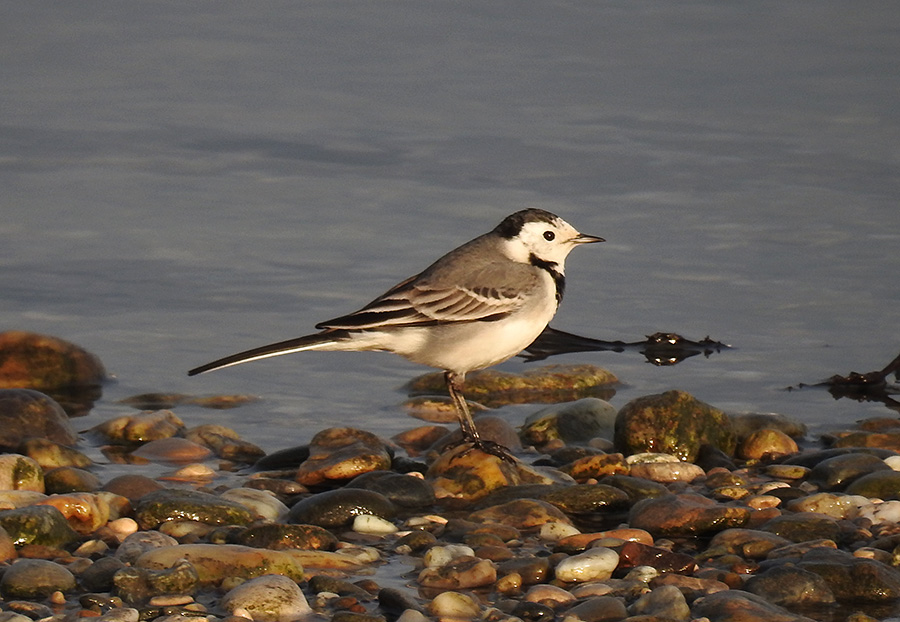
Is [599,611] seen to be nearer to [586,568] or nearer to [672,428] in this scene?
[586,568]

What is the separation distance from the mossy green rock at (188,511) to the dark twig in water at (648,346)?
3998mm

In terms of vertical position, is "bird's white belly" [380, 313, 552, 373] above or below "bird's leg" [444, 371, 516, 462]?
above

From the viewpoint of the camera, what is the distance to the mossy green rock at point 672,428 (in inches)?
327

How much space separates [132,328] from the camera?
10.5 metres

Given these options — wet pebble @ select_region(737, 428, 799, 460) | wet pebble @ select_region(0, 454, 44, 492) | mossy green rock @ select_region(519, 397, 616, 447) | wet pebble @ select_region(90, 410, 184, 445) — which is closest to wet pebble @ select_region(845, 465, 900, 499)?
wet pebble @ select_region(737, 428, 799, 460)

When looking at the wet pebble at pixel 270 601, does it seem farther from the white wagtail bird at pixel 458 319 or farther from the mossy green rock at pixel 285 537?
the white wagtail bird at pixel 458 319

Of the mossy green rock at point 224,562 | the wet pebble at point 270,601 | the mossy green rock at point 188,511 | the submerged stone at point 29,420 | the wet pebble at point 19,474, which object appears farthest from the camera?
the submerged stone at point 29,420

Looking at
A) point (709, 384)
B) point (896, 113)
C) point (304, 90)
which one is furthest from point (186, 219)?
point (896, 113)

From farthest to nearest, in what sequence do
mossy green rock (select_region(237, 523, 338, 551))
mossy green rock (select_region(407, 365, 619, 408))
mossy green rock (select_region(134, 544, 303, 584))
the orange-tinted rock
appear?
mossy green rock (select_region(407, 365, 619, 408)), the orange-tinted rock, mossy green rock (select_region(237, 523, 338, 551)), mossy green rock (select_region(134, 544, 303, 584))

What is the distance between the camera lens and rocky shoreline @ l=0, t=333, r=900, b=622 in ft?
19.1

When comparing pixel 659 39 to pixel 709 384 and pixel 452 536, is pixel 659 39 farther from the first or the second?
pixel 452 536

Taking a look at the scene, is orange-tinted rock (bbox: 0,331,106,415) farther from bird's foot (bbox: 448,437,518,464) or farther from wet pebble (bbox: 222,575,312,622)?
wet pebble (bbox: 222,575,312,622)

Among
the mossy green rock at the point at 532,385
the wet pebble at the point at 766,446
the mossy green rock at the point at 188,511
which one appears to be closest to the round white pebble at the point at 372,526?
the mossy green rock at the point at 188,511

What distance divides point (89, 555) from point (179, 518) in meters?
0.54
